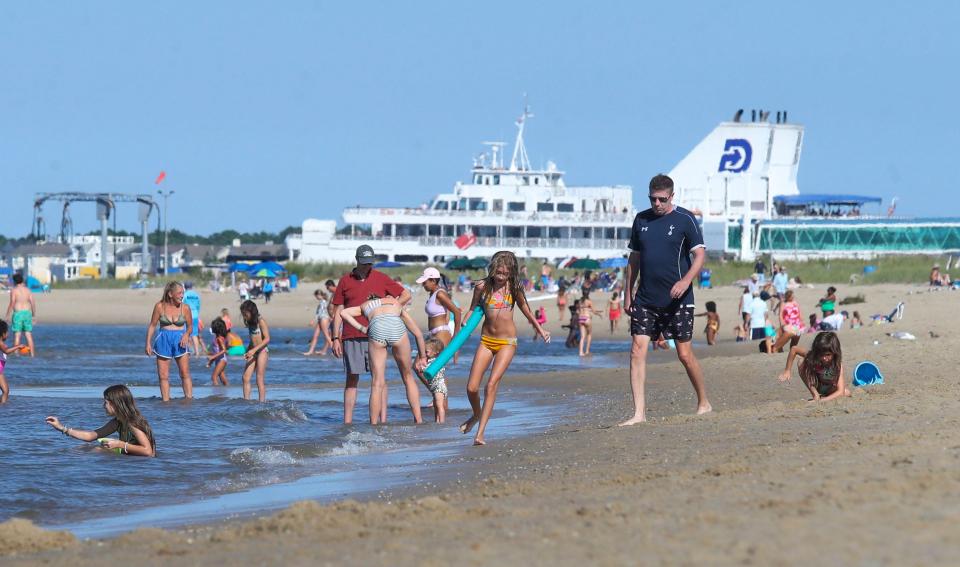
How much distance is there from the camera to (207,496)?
772 centimetres

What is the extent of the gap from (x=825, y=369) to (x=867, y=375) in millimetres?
1684

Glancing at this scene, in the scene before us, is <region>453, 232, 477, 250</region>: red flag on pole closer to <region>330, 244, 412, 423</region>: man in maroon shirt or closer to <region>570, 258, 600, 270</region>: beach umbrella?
<region>570, 258, 600, 270</region>: beach umbrella

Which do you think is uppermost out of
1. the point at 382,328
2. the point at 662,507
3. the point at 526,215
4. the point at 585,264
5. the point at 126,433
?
the point at 526,215

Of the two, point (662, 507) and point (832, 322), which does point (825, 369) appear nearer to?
point (662, 507)

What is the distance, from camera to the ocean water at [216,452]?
24.3 feet

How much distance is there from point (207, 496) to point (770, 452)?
325 centimetres

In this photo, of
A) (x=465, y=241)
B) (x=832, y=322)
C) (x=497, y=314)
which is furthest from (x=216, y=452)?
(x=465, y=241)

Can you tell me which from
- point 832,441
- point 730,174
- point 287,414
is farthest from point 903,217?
point 832,441

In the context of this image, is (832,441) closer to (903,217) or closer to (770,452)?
(770,452)

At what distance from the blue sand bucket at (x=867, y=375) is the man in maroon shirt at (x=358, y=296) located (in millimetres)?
3744

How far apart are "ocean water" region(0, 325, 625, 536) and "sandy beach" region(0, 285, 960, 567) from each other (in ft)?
2.48

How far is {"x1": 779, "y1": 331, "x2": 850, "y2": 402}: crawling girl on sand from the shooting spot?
30.9ft

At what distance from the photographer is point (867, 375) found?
10992 millimetres

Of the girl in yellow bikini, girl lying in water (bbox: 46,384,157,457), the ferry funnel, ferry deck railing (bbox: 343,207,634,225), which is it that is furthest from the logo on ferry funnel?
girl lying in water (bbox: 46,384,157,457)
